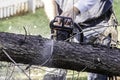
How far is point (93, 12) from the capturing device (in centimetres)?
477

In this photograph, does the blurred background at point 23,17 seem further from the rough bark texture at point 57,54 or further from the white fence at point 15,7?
the rough bark texture at point 57,54

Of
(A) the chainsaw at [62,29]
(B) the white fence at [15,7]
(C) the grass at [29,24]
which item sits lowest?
(C) the grass at [29,24]

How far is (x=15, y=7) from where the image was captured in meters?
9.20

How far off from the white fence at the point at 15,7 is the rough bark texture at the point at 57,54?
5411 mm

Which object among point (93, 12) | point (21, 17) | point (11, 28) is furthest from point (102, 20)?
point (21, 17)

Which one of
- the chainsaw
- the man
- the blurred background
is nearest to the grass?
the blurred background

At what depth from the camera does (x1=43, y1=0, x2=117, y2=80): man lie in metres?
4.57

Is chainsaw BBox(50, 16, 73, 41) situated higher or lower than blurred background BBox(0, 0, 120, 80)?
higher

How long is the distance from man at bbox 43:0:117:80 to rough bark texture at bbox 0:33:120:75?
0.85 m

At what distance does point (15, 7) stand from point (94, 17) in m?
4.63

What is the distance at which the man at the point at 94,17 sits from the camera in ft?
15.0

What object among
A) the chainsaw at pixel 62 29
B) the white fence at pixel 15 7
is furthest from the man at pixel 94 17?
the white fence at pixel 15 7

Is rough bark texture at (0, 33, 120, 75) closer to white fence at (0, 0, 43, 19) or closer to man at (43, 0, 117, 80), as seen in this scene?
man at (43, 0, 117, 80)

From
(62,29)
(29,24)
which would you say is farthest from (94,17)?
(29,24)
